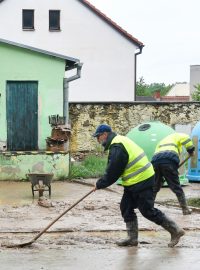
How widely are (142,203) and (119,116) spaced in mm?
15782

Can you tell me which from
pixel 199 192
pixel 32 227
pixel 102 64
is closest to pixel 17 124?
pixel 199 192

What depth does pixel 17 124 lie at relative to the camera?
64.7ft

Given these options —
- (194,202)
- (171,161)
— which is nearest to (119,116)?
(194,202)

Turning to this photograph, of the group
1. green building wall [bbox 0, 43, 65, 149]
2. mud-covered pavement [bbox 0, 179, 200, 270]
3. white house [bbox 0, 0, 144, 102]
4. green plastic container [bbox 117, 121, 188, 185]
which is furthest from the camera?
white house [bbox 0, 0, 144, 102]

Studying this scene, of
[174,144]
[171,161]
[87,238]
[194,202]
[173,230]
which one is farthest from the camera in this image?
[194,202]

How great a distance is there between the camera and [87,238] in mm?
9570

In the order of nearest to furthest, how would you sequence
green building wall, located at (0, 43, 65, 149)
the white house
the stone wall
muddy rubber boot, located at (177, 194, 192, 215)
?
muddy rubber boot, located at (177, 194, 192, 215) < green building wall, located at (0, 43, 65, 149) < the stone wall < the white house

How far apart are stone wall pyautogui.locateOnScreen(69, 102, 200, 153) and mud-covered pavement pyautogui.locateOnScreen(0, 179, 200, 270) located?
1009cm

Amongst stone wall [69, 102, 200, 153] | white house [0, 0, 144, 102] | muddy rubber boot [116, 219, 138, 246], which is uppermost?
white house [0, 0, 144, 102]

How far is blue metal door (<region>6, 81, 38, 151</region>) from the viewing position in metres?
19.7

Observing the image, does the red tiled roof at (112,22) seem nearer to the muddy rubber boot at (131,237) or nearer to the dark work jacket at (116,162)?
the muddy rubber boot at (131,237)

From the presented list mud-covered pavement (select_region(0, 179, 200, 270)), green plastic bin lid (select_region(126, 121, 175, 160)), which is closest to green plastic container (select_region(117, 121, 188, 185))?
green plastic bin lid (select_region(126, 121, 175, 160))

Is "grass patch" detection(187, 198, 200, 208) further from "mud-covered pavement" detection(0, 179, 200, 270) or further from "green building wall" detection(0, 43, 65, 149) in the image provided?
"green building wall" detection(0, 43, 65, 149)

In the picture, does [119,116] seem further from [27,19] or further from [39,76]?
[27,19]
